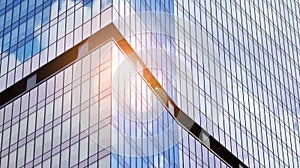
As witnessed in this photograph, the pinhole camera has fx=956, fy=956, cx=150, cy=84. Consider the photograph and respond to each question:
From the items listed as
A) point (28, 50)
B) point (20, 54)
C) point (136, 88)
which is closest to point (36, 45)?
point (28, 50)

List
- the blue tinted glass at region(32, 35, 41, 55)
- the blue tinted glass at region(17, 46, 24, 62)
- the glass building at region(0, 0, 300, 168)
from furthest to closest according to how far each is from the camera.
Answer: the blue tinted glass at region(17, 46, 24, 62) < the blue tinted glass at region(32, 35, 41, 55) < the glass building at region(0, 0, 300, 168)

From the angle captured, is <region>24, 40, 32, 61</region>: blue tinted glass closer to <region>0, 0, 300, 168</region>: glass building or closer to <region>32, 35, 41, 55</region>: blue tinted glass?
<region>0, 0, 300, 168</region>: glass building

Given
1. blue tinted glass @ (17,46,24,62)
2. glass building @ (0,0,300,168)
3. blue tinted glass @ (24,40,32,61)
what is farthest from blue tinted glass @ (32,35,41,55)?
blue tinted glass @ (17,46,24,62)

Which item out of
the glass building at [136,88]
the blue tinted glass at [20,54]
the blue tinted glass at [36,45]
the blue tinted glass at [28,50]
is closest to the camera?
the glass building at [136,88]

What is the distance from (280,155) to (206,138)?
14.7 meters

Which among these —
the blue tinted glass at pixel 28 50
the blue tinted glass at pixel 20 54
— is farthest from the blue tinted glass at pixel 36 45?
the blue tinted glass at pixel 20 54

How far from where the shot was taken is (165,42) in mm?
86250

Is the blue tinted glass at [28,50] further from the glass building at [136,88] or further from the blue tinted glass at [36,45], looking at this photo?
the blue tinted glass at [36,45]

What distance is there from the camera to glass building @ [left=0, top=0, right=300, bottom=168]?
254ft

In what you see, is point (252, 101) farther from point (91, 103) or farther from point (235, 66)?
point (91, 103)

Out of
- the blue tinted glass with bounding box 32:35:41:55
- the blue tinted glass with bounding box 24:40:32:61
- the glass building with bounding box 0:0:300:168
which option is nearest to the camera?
the glass building with bounding box 0:0:300:168

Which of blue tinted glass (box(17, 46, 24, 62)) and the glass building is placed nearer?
the glass building

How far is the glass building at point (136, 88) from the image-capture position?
7731 centimetres

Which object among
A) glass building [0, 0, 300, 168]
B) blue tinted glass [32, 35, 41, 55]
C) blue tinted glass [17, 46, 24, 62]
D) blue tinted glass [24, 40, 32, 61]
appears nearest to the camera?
glass building [0, 0, 300, 168]
